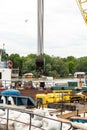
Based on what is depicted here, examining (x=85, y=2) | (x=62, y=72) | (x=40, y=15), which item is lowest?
(x=62, y=72)

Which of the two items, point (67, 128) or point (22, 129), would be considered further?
point (22, 129)

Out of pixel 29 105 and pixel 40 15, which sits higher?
pixel 40 15

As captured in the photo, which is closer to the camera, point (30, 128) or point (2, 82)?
point (30, 128)

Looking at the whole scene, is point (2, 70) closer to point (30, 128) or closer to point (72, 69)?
point (30, 128)

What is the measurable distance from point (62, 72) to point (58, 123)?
82.0 metres

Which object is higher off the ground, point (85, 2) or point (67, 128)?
point (85, 2)

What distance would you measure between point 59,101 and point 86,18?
1960 centimetres

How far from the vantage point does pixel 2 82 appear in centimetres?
3372

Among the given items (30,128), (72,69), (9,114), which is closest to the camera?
(30,128)

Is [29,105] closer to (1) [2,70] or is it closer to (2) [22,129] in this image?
(2) [22,129]

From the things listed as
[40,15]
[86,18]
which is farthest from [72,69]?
[40,15]

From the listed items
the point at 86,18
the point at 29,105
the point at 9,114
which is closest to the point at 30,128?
the point at 9,114

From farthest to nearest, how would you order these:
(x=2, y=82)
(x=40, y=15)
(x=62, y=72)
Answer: (x=62, y=72) < (x=2, y=82) < (x=40, y=15)

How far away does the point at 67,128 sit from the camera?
8648 millimetres
